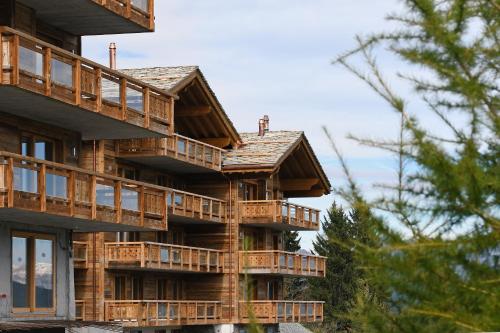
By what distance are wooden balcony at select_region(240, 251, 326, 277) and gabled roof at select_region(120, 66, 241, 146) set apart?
651cm

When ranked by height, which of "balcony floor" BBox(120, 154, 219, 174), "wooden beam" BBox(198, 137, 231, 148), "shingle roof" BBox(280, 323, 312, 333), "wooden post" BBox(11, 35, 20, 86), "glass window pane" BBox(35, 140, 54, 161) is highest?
"wooden beam" BBox(198, 137, 231, 148)

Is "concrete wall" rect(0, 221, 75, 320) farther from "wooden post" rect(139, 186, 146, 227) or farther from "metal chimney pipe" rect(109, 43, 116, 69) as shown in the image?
"metal chimney pipe" rect(109, 43, 116, 69)

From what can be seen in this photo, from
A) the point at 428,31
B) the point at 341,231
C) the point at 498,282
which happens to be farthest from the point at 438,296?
the point at 341,231

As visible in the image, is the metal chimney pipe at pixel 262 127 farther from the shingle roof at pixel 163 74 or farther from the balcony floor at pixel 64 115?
the balcony floor at pixel 64 115

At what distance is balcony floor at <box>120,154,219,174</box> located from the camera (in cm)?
4353

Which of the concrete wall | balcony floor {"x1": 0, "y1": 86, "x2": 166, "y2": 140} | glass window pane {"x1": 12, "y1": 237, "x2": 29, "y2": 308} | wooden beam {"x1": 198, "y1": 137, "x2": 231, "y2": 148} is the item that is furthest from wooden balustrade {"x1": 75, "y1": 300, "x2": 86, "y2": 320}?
wooden beam {"x1": 198, "y1": 137, "x2": 231, "y2": 148}

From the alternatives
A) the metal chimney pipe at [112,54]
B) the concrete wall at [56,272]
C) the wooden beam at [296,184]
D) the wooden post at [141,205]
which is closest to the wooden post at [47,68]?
the concrete wall at [56,272]

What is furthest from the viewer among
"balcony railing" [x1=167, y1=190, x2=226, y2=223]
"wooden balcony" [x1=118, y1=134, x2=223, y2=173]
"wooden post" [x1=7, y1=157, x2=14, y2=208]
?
"balcony railing" [x1=167, y1=190, x2=226, y2=223]

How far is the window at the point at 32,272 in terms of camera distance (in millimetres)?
24969

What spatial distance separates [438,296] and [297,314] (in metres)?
46.2


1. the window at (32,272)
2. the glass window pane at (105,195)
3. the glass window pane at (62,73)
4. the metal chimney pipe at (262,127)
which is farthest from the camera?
the metal chimney pipe at (262,127)

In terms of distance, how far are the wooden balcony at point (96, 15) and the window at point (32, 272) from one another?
190 inches

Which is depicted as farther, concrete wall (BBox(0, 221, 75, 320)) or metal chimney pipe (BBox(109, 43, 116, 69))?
metal chimney pipe (BBox(109, 43, 116, 69))

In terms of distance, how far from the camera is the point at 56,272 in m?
26.6
